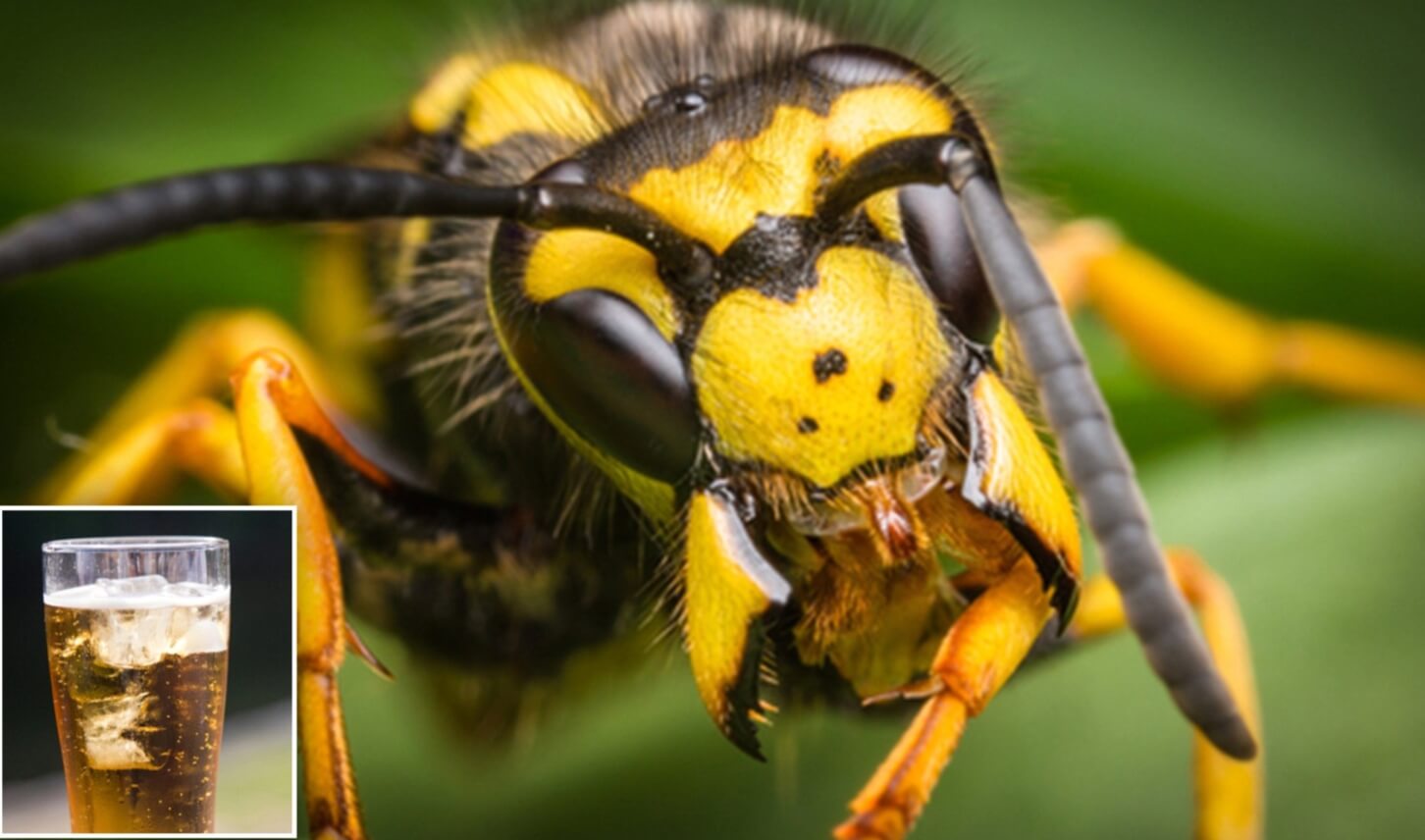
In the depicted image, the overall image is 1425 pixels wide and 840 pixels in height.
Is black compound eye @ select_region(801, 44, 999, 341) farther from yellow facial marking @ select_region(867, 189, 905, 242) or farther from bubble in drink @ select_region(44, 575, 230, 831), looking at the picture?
bubble in drink @ select_region(44, 575, 230, 831)

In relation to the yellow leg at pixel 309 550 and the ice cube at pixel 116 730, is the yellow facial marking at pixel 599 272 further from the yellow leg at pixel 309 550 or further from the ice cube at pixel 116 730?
the ice cube at pixel 116 730

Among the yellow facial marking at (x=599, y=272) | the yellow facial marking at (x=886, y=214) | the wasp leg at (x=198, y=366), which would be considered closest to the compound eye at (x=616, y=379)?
the yellow facial marking at (x=599, y=272)

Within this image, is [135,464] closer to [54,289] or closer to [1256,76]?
[54,289]

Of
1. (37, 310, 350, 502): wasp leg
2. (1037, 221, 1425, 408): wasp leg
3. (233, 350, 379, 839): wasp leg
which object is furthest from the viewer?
(1037, 221, 1425, 408): wasp leg

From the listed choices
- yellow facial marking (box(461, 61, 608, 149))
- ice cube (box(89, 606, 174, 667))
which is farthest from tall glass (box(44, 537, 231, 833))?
yellow facial marking (box(461, 61, 608, 149))

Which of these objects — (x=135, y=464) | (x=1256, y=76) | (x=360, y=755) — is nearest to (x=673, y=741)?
(x=360, y=755)
